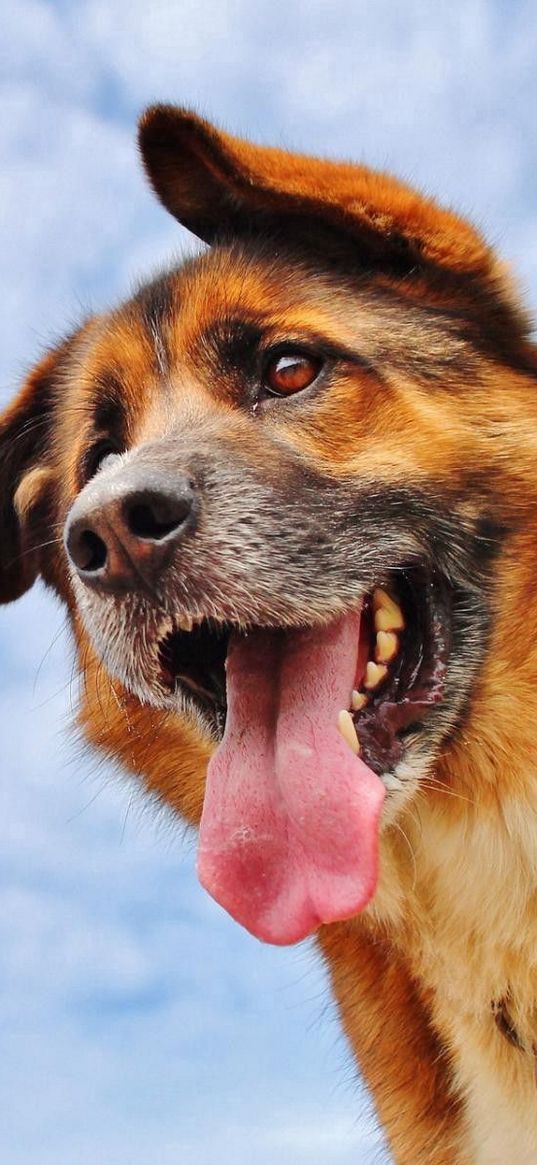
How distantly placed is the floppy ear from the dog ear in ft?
3.33

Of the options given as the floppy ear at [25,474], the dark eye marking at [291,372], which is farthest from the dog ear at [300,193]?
the floppy ear at [25,474]

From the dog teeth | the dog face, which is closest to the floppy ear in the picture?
the dog face

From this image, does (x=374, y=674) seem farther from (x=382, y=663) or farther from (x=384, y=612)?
(x=384, y=612)

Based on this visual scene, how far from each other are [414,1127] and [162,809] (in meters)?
1.30

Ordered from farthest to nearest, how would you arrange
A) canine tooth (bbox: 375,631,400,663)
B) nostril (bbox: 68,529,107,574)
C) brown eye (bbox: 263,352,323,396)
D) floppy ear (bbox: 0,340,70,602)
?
1. floppy ear (bbox: 0,340,70,602)
2. brown eye (bbox: 263,352,323,396)
3. canine tooth (bbox: 375,631,400,663)
4. nostril (bbox: 68,529,107,574)

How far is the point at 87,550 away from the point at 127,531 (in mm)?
166

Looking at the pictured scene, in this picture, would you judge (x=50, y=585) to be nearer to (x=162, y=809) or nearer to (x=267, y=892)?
(x=162, y=809)

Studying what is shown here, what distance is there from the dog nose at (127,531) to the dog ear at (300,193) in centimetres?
102

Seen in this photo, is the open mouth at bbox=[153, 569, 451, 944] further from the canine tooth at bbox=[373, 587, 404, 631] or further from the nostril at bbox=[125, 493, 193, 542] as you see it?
the nostril at bbox=[125, 493, 193, 542]

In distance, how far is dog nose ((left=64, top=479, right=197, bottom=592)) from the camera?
10.5 ft

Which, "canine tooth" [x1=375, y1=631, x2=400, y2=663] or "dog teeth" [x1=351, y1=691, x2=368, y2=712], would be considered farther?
"canine tooth" [x1=375, y1=631, x2=400, y2=663]

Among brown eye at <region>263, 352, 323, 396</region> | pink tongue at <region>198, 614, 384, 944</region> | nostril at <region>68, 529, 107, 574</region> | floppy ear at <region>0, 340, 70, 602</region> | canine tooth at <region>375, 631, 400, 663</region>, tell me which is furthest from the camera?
floppy ear at <region>0, 340, 70, 602</region>

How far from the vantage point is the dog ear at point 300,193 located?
12.2 feet

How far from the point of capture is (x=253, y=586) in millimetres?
3432
